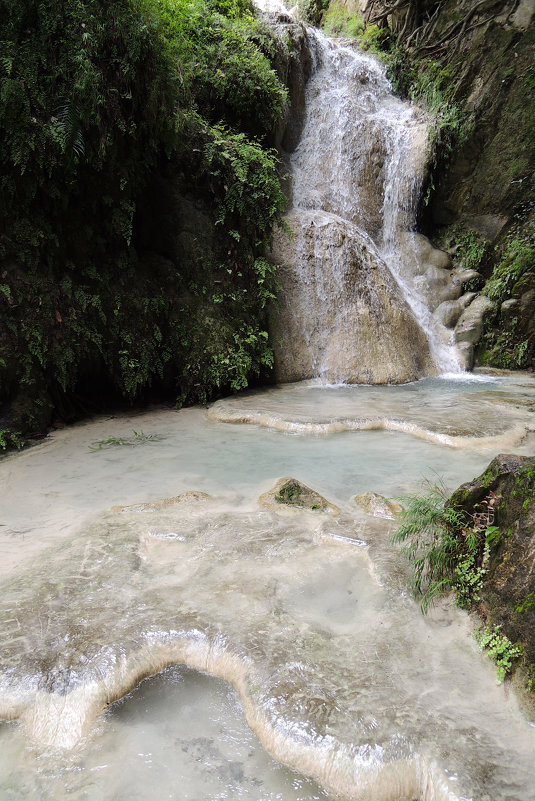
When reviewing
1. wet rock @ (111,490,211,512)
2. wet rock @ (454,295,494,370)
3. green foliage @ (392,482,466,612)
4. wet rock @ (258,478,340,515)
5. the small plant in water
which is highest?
wet rock @ (454,295,494,370)

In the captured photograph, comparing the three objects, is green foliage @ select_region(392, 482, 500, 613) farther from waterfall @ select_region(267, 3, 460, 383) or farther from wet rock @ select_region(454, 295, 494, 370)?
wet rock @ select_region(454, 295, 494, 370)

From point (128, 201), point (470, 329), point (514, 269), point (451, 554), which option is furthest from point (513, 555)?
point (514, 269)

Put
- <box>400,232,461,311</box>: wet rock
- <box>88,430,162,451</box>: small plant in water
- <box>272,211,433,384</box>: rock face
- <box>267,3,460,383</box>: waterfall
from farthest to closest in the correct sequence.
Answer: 1. <box>400,232,461,311</box>: wet rock
2. <box>267,3,460,383</box>: waterfall
3. <box>272,211,433,384</box>: rock face
4. <box>88,430,162,451</box>: small plant in water

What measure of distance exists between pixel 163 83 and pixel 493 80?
8.49 meters

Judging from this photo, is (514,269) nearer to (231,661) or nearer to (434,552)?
(434,552)

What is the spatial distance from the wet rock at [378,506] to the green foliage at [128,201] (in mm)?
3829

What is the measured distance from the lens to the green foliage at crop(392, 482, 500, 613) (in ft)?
7.77

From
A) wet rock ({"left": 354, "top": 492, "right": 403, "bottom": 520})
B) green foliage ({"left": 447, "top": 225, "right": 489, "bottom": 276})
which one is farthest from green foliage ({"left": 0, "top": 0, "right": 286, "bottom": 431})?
green foliage ({"left": 447, "top": 225, "right": 489, "bottom": 276})

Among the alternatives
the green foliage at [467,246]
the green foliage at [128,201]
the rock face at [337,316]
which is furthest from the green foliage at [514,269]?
the green foliage at [128,201]

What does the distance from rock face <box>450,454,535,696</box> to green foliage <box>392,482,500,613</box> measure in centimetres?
6

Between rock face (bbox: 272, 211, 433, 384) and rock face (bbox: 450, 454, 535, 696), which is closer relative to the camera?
rock face (bbox: 450, 454, 535, 696)

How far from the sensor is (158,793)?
1.66 metres

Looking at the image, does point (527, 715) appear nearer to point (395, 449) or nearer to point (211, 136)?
point (395, 449)

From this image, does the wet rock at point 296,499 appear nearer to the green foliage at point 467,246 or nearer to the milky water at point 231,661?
the milky water at point 231,661
